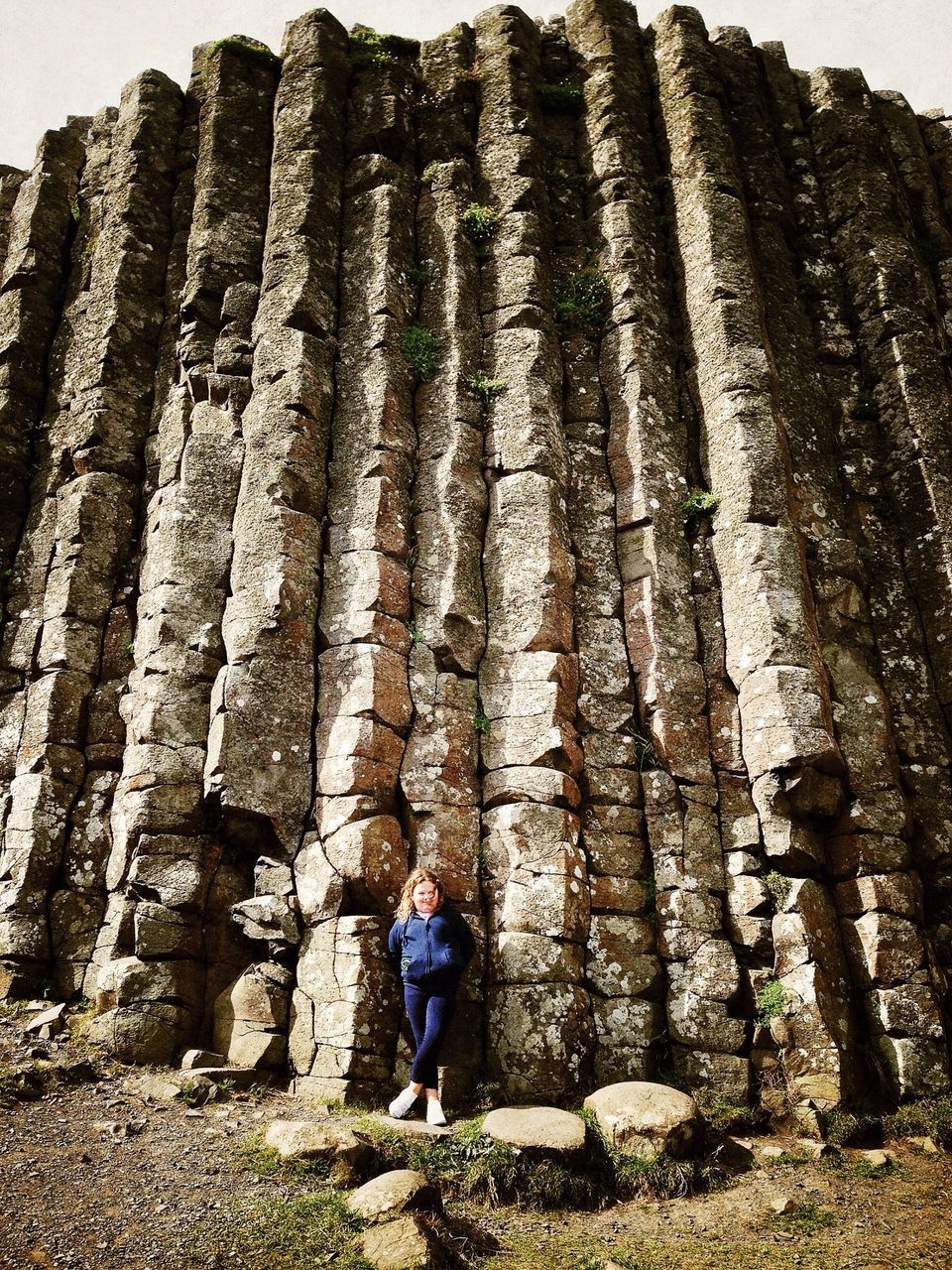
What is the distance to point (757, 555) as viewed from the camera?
35.5 feet

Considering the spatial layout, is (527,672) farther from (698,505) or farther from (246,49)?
(246,49)

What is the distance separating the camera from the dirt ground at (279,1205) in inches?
232

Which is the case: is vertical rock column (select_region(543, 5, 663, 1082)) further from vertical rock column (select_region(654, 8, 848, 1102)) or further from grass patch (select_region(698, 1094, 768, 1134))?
vertical rock column (select_region(654, 8, 848, 1102))

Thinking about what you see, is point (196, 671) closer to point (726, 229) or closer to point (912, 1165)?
point (912, 1165)

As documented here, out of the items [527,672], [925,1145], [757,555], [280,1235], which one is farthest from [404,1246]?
[757,555]

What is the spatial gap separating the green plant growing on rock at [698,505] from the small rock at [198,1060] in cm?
819

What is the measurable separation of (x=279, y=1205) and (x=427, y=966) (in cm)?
246

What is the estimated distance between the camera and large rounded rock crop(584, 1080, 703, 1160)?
7.27 metres

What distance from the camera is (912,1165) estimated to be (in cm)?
769

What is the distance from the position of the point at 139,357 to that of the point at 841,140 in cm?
1186

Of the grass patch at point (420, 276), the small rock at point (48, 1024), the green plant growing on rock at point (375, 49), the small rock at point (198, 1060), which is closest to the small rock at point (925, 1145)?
the small rock at point (198, 1060)

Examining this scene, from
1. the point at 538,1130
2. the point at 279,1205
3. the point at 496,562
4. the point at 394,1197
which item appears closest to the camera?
the point at 394,1197

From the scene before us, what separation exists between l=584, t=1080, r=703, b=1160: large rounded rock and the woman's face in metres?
2.20

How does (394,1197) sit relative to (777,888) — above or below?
below
